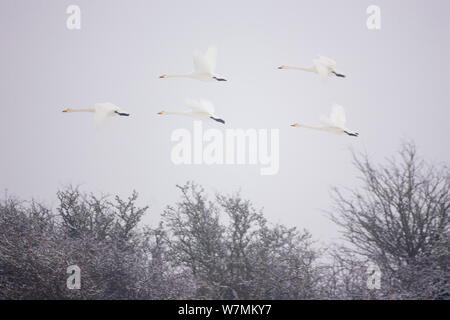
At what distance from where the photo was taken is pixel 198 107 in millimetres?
16719

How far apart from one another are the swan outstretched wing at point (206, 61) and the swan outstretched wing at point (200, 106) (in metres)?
1.67

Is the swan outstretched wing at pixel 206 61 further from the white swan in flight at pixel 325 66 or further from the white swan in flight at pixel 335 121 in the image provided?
the white swan in flight at pixel 335 121

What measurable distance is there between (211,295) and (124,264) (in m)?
2.90

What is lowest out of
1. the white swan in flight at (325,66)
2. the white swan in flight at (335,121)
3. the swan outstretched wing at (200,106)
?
the white swan in flight at (335,121)

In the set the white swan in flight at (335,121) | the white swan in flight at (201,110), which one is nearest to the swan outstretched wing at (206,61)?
the white swan in flight at (201,110)

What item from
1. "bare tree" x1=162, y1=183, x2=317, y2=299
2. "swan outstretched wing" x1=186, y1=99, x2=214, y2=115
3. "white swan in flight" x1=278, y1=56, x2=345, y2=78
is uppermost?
"white swan in flight" x1=278, y1=56, x2=345, y2=78

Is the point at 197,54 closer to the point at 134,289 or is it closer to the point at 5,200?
the point at 134,289

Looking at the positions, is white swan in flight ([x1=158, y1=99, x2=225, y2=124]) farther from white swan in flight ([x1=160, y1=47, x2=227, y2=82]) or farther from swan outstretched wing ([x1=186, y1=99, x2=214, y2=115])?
white swan in flight ([x1=160, y1=47, x2=227, y2=82])

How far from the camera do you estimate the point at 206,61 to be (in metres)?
18.1

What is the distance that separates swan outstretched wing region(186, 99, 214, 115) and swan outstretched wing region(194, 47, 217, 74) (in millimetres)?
1668

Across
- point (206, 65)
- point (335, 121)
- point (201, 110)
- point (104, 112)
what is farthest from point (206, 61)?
point (335, 121)

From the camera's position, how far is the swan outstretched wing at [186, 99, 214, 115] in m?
16.7

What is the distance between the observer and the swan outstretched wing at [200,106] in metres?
16.7

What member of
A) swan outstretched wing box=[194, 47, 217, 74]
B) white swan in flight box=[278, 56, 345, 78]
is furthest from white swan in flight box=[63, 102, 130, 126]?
white swan in flight box=[278, 56, 345, 78]
